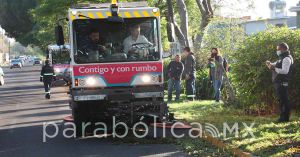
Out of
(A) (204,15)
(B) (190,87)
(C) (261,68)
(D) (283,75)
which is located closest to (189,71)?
(B) (190,87)

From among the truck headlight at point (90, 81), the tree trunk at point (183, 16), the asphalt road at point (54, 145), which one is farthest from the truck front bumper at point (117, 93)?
the tree trunk at point (183, 16)

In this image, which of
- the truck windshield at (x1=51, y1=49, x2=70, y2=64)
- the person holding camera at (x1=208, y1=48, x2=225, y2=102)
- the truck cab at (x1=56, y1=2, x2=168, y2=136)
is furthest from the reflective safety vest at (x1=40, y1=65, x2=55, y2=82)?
the truck cab at (x1=56, y1=2, x2=168, y2=136)

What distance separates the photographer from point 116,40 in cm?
1226

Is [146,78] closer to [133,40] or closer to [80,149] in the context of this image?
[133,40]

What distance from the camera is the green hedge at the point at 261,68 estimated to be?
46.2 ft

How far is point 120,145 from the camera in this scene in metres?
11.4

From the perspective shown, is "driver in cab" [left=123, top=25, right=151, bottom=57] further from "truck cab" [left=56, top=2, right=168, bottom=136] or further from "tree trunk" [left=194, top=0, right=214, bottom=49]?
"tree trunk" [left=194, top=0, right=214, bottom=49]

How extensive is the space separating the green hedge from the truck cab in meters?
3.38

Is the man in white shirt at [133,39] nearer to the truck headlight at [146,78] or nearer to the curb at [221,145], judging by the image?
the truck headlight at [146,78]

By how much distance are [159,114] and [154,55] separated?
127 cm

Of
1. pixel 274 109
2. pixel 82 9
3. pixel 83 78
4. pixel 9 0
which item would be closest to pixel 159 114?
pixel 83 78

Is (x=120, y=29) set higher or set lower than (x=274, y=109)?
higher

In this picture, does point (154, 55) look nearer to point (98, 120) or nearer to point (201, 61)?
point (98, 120)

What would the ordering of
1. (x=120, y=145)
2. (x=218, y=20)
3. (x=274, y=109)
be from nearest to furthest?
1. (x=120, y=145)
2. (x=274, y=109)
3. (x=218, y=20)
